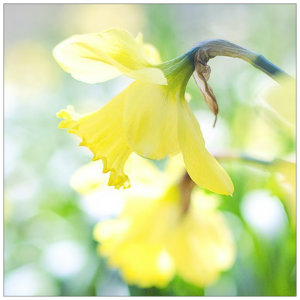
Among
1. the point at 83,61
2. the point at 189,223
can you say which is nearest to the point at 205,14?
the point at 189,223

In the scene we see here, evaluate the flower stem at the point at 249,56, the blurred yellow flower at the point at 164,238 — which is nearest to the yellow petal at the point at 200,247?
the blurred yellow flower at the point at 164,238

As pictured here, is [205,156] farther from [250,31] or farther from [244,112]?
[250,31]

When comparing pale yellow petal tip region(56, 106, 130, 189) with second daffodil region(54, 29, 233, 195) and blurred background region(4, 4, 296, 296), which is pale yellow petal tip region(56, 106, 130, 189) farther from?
blurred background region(4, 4, 296, 296)

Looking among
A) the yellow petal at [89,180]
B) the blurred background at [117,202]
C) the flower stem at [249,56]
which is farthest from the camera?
the blurred background at [117,202]

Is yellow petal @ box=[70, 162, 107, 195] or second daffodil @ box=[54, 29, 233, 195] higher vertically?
second daffodil @ box=[54, 29, 233, 195]

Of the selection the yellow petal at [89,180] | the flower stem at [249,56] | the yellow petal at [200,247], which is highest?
the flower stem at [249,56]

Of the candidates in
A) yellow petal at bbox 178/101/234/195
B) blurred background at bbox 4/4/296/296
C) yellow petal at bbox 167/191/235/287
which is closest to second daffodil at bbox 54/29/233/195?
yellow petal at bbox 178/101/234/195

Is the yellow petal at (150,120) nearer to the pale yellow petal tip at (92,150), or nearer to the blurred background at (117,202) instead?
the pale yellow petal tip at (92,150)

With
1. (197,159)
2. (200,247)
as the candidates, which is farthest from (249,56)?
(200,247)
